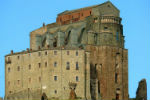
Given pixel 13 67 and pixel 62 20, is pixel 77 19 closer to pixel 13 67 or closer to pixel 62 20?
pixel 62 20

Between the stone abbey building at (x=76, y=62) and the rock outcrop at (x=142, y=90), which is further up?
the stone abbey building at (x=76, y=62)

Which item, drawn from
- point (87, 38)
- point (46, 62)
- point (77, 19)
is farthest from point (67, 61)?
point (77, 19)

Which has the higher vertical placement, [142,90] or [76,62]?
[76,62]

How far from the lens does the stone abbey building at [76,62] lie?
119562mm

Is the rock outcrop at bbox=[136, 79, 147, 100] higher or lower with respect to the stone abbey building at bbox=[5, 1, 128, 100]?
lower

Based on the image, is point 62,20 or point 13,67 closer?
point 13,67

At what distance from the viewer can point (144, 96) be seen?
13162 cm

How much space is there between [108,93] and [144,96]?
946 centimetres

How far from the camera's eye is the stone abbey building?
120m

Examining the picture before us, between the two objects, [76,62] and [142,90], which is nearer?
[76,62]

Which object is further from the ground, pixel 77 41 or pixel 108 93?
pixel 77 41

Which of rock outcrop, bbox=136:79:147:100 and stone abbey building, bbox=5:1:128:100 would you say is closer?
stone abbey building, bbox=5:1:128:100

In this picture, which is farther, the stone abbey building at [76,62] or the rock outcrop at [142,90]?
the rock outcrop at [142,90]

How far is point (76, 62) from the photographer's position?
120 metres
